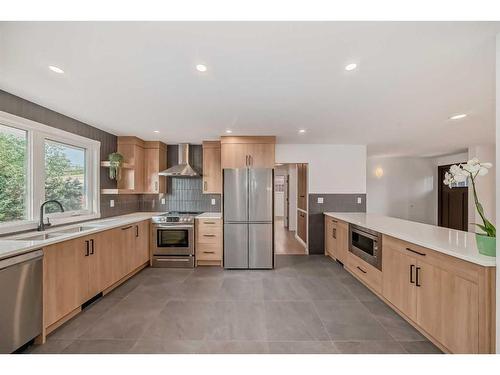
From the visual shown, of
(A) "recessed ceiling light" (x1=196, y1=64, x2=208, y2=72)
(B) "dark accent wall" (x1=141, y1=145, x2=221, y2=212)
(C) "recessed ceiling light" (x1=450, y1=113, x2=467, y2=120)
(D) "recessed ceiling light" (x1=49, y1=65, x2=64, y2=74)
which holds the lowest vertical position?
(B) "dark accent wall" (x1=141, y1=145, x2=221, y2=212)

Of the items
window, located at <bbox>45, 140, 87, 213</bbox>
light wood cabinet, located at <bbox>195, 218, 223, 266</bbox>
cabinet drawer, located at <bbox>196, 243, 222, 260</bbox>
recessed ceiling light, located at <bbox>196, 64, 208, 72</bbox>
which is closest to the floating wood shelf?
window, located at <bbox>45, 140, 87, 213</bbox>

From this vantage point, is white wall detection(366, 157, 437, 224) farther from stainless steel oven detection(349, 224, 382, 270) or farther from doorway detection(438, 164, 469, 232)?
stainless steel oven detection(349, 224, 382, 270)

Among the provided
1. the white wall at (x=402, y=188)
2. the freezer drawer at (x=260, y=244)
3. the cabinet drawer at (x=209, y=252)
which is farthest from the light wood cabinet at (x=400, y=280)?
the white wall at (x=402, y=188)

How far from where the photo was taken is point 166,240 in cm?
401

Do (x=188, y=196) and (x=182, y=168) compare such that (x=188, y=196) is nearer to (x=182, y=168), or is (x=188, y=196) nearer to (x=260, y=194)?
(x=182, y=168)

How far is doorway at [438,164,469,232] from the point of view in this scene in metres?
6.25

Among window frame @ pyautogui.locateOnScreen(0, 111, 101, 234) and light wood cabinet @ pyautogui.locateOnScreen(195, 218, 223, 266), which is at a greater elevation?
window frame @ pyautogui.locateOnScreen(0, 111, 101, 234)

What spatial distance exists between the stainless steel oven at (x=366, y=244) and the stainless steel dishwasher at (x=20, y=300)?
3326 millimetres

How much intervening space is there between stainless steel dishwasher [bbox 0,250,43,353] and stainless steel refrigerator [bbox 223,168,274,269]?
7.83 ft

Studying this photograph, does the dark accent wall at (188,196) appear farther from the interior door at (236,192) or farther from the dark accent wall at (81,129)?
the interior door at (236,192)

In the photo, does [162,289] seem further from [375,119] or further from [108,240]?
[375,119]

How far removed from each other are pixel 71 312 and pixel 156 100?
7.55 feet
